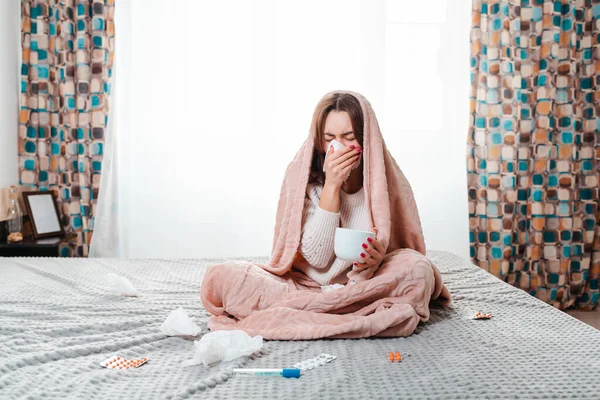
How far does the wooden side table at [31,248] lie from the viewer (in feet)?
9.65

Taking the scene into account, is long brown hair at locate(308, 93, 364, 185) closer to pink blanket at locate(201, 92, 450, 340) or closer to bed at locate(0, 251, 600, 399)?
pink blanket at locate(201, 92, 450, 340)

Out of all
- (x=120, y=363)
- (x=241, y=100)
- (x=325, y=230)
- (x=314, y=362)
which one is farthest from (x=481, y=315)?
(x=241, y=100)

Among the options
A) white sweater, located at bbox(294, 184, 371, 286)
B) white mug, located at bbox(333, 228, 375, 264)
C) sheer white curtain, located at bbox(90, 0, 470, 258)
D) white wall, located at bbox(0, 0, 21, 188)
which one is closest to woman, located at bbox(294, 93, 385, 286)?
white sweater, located at bbox(294, 184, 371, 286)

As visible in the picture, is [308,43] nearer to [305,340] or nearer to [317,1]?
[317,1]

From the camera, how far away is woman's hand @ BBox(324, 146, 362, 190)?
175 centimetres

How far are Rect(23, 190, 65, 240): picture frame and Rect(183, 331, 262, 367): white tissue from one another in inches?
86.5

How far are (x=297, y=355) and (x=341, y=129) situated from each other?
0.82 meters

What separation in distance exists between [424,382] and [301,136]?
246 centimetres

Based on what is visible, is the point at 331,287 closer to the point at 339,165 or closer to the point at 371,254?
the point at 371,254

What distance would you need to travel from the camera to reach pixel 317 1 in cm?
341

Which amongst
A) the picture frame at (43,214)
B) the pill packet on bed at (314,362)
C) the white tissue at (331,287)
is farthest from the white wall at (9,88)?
the pill packet on bed at (314,362)

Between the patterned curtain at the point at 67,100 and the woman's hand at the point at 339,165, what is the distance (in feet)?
6.57

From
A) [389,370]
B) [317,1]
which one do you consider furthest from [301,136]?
[389,370]

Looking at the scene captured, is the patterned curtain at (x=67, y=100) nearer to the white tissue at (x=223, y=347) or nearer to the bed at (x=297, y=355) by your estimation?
the bed at (x=297, y=355)
